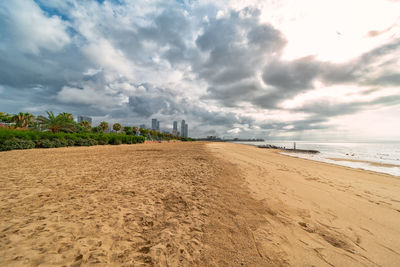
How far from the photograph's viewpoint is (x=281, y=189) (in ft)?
21.7

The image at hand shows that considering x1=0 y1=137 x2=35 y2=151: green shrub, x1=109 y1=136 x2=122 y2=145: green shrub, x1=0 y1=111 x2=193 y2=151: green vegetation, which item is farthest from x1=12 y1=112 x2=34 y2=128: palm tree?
x1=0 y1=137 x2=35 y2=151: green shrub

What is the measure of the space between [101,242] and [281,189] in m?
6.91

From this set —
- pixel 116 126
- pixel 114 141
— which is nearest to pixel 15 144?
pixel 114 141

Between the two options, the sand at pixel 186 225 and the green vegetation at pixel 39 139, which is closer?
the sand at pixel 186 225

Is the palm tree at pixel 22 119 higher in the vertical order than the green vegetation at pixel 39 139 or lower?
higher

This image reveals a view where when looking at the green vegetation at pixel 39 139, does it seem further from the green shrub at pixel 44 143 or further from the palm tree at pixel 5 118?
the palm tree at pixel 5 118

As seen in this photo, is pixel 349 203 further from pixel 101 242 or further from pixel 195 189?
pixel 101 242

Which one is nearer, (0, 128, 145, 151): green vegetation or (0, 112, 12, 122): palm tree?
(0, 128, 145, 151): green vegetation

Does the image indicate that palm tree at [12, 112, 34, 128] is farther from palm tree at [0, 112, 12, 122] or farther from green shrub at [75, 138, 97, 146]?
green shrub at [75, 138, 97, 146]

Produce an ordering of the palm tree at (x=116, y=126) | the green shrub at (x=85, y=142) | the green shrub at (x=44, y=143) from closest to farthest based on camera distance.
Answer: the green shrub at (x=44, y=143) → the green shrub at (x=85, y=142) → the palm tree at (x=116, y=126)

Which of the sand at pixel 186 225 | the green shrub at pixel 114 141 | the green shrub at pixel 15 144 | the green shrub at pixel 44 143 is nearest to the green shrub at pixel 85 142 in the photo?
the green shrub at pixel 44 143

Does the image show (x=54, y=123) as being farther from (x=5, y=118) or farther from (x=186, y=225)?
(x=5, y=118)

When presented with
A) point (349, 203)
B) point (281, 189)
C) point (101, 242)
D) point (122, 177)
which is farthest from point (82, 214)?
point (349, 203)

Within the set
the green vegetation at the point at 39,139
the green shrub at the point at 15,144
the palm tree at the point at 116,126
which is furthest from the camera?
the palm tree at the point at 116,126
